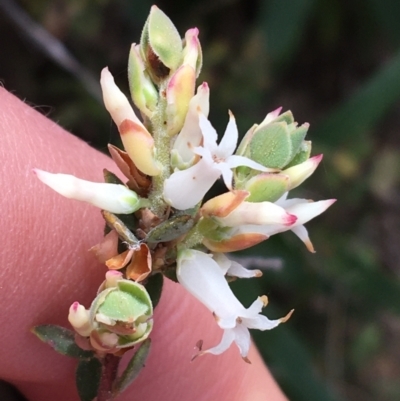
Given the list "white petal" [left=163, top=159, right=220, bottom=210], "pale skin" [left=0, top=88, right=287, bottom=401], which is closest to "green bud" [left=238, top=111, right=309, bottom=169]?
"white petal" [left=163, top=159, right=220, bottom=210]

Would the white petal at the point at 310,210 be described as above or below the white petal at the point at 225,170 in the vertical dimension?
below

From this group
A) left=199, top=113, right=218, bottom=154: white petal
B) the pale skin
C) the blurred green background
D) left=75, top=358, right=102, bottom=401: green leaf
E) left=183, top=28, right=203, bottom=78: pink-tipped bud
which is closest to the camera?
left=199, top=113, right=218, bottom=154: white petal

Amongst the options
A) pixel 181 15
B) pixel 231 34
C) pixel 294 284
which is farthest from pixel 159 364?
pixel 231 34

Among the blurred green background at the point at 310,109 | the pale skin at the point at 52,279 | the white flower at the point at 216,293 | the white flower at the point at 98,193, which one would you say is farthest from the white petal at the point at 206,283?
the blurred green background at the point at 310,109

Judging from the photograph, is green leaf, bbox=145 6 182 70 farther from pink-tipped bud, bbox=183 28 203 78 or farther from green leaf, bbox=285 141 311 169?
green leaf, bbox=285 141 311 169

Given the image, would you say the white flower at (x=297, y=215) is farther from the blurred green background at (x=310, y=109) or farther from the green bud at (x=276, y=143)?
the blurred green background at (x=310, y=109)
